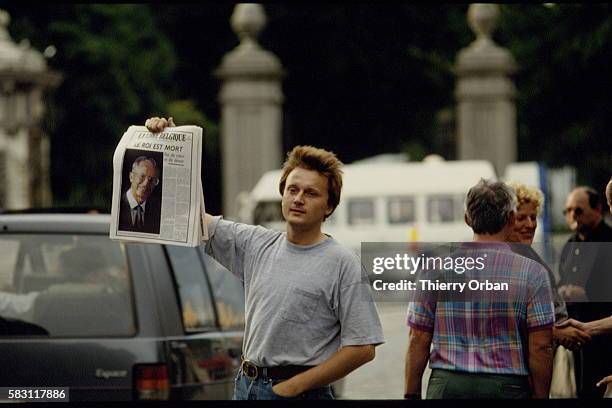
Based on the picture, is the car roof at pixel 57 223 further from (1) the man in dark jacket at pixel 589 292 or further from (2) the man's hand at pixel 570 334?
(2) the man's hand at pixel 570 334

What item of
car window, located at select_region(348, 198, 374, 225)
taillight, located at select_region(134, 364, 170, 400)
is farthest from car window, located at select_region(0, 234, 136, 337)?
car window, located at select_region(348, 198, 374, 225)

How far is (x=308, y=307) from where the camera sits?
439cm

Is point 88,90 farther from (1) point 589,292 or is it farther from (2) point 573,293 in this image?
(1) point 589,292

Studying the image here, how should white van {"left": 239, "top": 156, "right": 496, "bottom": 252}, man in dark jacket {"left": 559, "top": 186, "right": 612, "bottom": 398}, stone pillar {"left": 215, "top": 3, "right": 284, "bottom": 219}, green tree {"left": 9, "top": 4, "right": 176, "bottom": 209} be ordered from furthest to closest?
1. green tree {"left": 9, "top": 4, "right": 176, "bottom": 209}
2. stone pillar {"left": 215, "top": 3, "right": 284, "bottom": 219}
3. white van {"left": 239, "top": 156, "right": 496, "bottom": 252}
4. man in dark jacket {"left": 559, "top": 186, "right": 612, "bottom": 398}

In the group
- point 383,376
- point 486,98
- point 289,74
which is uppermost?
point 289,74

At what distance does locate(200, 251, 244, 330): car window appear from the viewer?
7160mm

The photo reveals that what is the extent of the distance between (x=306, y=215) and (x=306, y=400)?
61cm

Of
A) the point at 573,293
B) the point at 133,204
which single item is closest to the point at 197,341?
the point at 573,293

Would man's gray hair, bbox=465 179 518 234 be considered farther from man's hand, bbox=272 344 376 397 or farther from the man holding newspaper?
man's hand, bbox=272 344 376 397

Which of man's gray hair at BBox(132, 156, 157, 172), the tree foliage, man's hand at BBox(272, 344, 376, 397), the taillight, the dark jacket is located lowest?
the taillight

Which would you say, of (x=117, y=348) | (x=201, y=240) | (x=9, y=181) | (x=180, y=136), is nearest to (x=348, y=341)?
(x=201, y=240)

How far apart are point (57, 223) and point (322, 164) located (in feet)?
7.46

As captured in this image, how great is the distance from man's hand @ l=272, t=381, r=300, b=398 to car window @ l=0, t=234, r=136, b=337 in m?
1.84

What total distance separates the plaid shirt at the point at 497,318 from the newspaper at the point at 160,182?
3.04ft
